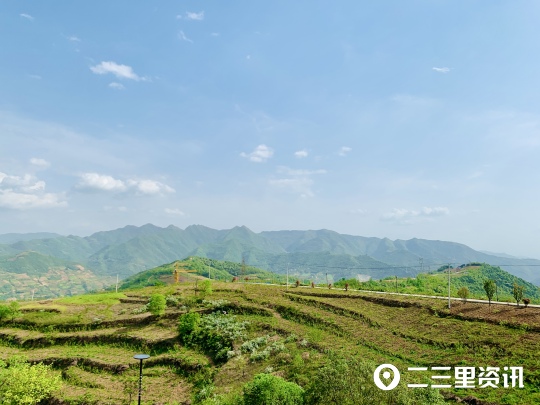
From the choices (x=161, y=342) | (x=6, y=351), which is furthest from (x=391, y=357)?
(x=6, y=351)

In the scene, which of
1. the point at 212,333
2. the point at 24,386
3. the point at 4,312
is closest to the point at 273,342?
the point at 212,333

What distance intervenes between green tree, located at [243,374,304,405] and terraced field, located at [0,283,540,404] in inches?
246

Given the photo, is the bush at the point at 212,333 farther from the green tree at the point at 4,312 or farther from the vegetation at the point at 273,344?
the green tree at the point at 4,312

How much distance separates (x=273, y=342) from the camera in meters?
45.9

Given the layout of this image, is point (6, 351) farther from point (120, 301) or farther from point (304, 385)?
point (304, 385)

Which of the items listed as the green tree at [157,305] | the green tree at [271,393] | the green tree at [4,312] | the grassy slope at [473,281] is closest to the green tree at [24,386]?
the green tree at [157,305]

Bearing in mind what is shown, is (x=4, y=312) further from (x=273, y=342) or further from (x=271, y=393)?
(x=271, y=393)

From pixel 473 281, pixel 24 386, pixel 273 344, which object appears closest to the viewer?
pixel 24 386

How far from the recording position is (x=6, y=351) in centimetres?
5716

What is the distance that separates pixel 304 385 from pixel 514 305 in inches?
1367

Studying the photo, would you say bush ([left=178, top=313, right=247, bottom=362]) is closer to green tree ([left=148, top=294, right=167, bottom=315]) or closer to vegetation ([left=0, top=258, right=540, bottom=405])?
vegetation ([left=0, top=258, right=540, bottom=405])

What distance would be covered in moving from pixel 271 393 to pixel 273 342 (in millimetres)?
18756

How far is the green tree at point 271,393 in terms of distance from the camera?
27234mm

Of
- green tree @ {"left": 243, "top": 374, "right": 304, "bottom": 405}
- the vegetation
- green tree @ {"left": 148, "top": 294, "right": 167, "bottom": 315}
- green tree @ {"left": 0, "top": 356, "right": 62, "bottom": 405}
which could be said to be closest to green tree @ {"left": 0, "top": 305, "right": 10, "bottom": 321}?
the vegetation
